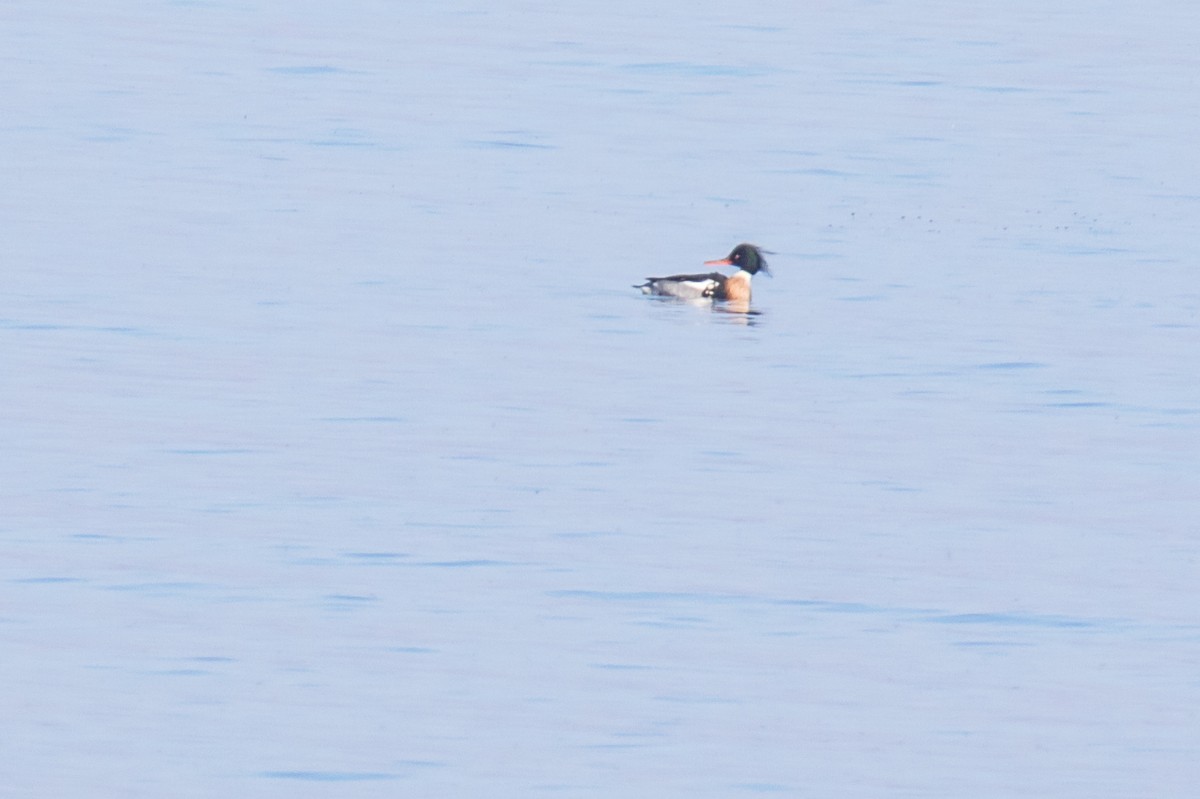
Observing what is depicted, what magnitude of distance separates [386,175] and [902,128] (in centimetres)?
688

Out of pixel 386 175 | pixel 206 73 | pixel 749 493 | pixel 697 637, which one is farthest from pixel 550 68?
pixel 697 637

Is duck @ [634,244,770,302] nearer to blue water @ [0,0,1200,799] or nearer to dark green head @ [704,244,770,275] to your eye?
dark green head @ [704,244,770,275]

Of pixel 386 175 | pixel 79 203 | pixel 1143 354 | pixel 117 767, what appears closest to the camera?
pixel 117 767

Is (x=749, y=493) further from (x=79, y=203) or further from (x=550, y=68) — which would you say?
(x=550, y=68)

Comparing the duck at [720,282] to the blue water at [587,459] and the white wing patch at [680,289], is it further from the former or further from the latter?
the blue water at [587,459]

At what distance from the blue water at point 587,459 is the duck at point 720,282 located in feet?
0.68

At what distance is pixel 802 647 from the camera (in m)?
10.6

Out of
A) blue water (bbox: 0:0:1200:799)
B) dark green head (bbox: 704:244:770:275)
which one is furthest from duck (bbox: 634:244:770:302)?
blue water (bbox: 0:0:1200:799)

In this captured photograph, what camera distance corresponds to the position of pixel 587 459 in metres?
Result: 13.7

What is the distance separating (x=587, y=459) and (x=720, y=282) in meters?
5.87

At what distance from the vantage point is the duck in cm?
1891

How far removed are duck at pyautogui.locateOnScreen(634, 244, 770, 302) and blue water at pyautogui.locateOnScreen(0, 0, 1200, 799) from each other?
0.68 ft

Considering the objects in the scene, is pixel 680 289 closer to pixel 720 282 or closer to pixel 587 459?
pixel 720 282

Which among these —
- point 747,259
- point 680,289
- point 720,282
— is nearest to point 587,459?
point 680,289
